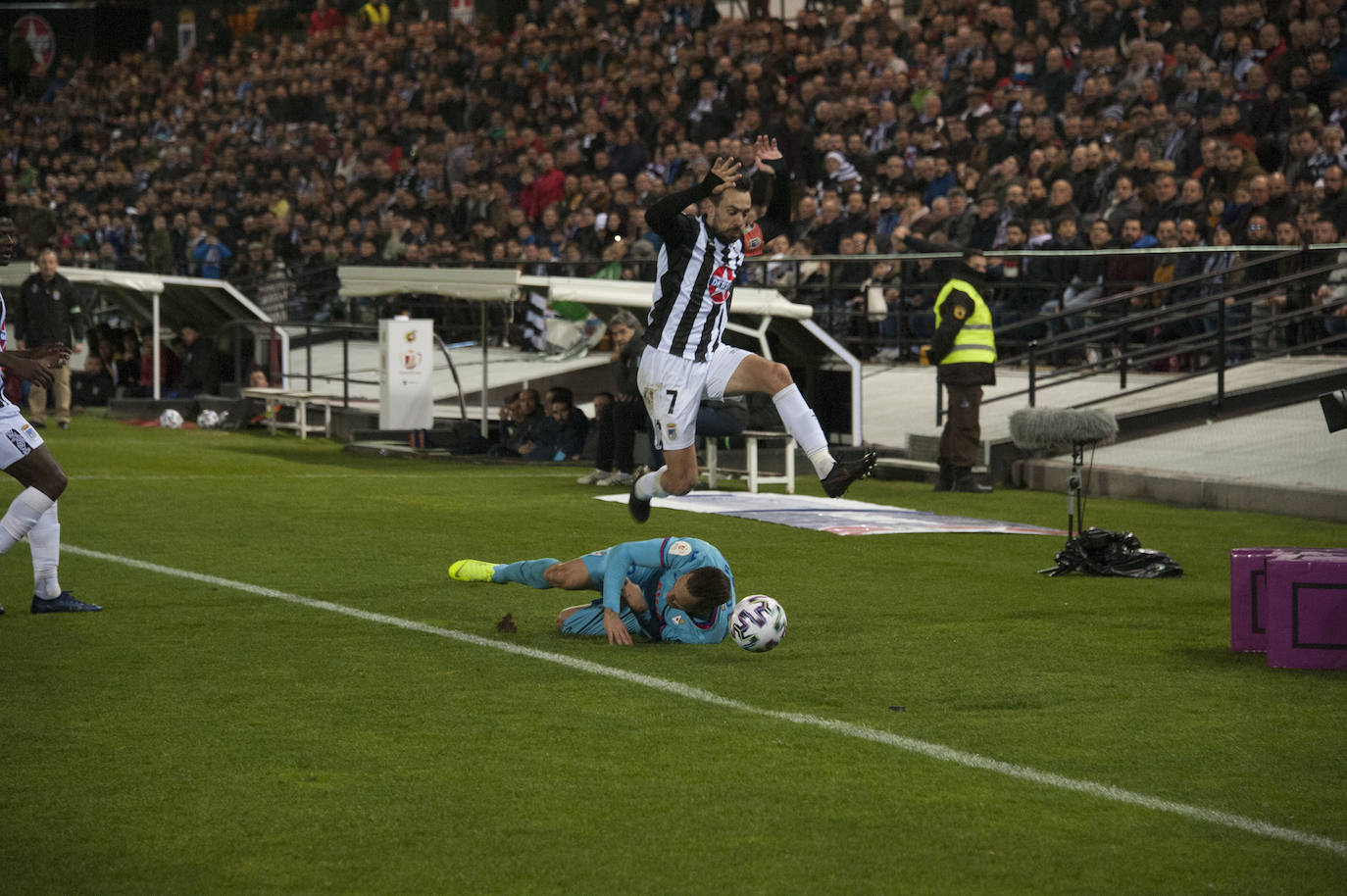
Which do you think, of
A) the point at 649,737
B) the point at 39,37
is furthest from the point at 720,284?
the point at 39,37

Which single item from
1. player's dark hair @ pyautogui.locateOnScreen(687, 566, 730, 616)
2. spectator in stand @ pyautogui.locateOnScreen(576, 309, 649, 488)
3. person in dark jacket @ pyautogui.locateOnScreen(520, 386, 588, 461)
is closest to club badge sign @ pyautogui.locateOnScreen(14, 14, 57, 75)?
person in dark jacket @ pyautogui.locateOnScreen(520, 386, 588, 461)

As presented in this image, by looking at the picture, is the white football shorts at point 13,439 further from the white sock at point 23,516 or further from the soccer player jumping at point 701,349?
the soccer player jumping at point 701,349

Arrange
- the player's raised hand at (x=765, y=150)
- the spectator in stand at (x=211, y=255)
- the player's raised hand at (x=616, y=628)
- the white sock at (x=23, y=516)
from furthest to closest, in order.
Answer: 1. the spectator in stand at (x=211, y=255)
2. the player's raised hand at (x=765, y=150)
3. the white sock at (x=23, y=516)
4. the player's raised hand at (x=616, y=628)

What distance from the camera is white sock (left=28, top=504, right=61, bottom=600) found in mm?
9055

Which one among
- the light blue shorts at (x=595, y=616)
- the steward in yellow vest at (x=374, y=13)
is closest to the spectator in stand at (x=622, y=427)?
the light blue shorts at (x=595, y=616)

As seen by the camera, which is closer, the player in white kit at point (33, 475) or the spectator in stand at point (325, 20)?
the player in white kit at point (33, 475)

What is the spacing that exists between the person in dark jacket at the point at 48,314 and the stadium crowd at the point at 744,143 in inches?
244

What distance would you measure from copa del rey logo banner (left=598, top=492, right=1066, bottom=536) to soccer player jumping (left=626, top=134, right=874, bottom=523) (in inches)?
133

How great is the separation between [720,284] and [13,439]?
3.72 meters

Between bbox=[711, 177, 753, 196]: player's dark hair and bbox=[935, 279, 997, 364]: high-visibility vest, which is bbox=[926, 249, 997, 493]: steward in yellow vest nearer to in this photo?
bbox=[935, 279, 997, 364]: high-visibility vest

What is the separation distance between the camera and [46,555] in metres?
9.14

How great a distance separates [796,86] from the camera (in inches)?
1033

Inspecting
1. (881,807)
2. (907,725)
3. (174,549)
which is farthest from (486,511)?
(881,807)

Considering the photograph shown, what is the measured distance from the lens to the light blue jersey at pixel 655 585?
8188 mm
